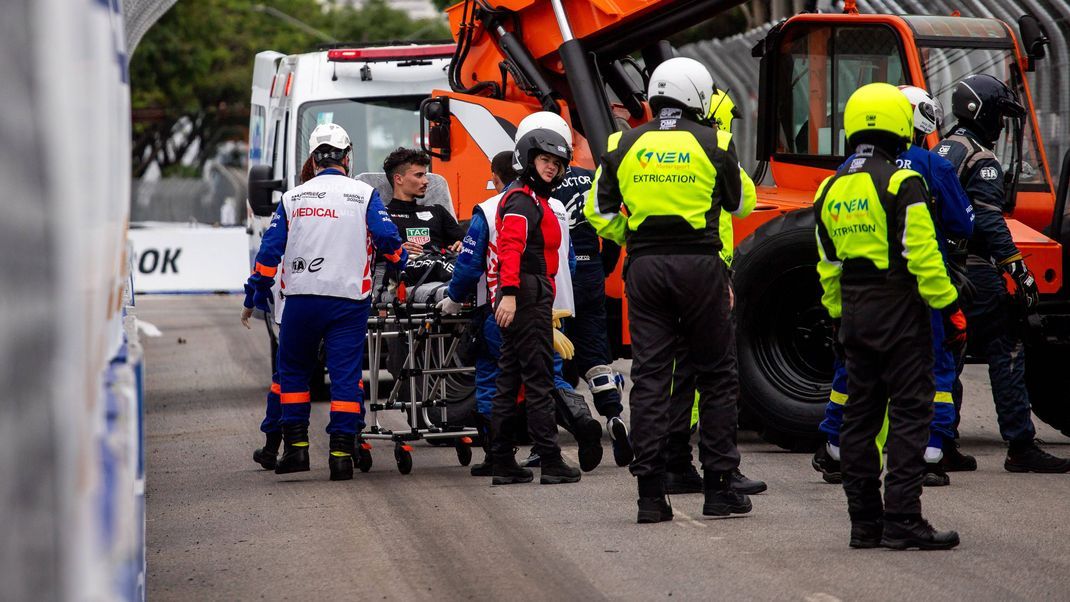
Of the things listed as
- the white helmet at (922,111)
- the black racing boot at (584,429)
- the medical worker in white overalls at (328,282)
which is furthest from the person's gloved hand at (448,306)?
the white helmet at (922,111)

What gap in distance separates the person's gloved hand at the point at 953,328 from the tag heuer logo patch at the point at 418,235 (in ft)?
11.3

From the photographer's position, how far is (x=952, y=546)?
643 centimetres

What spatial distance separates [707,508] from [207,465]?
339 cm

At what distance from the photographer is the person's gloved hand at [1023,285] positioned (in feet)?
27.5

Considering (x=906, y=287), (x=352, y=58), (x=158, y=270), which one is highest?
(x=352, y=58)

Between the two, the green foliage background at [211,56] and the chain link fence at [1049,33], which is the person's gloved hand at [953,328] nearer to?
the chain link fence at [1049,33]

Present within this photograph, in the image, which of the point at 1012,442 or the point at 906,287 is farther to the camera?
the point at 1012,442

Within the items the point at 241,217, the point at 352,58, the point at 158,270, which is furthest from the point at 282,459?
the point at 241,217

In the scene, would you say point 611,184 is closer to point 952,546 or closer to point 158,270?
point 952,546

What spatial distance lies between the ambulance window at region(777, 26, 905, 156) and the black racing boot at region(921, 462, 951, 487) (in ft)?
7.65

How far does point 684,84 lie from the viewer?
23.5 feet

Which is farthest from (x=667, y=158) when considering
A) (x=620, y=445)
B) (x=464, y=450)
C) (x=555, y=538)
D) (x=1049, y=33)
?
(x=1049, y=33)

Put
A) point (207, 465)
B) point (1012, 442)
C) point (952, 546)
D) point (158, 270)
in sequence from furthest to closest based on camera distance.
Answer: point (158, 270), point (207, 465), point (1012, 442), point (952, 546)

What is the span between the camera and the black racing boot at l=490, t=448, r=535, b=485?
8383mm
